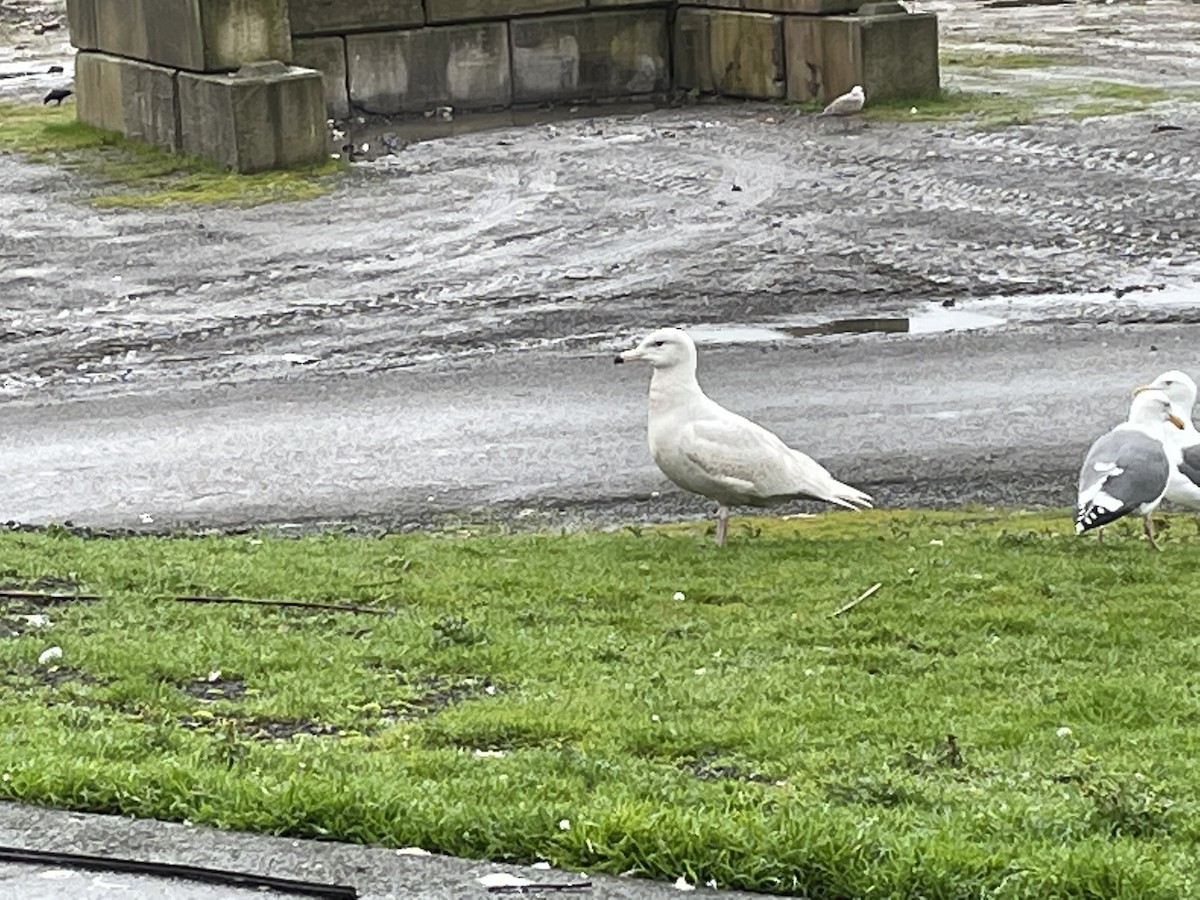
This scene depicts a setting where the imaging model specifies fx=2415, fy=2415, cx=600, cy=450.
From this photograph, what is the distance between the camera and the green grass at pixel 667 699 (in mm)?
5605

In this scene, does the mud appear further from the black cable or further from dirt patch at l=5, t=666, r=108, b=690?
the black cable

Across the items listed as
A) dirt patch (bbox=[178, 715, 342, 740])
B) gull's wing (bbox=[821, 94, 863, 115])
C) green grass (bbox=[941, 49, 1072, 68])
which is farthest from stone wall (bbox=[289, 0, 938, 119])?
dirt patch (bbox=[178, 715, 342, 740])

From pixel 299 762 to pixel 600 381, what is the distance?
328 inches

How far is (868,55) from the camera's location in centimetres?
2522

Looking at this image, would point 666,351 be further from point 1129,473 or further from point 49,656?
point 49,656

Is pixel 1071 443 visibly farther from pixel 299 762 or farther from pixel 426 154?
pixel 426 154

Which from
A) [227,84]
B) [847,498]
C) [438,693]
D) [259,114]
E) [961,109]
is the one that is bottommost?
[847,498]

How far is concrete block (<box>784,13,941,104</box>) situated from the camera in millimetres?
25266

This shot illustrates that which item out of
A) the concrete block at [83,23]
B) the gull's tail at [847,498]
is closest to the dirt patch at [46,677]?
the gull's tail at [847,498]

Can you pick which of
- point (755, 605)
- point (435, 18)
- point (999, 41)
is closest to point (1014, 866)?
point (755, 605)

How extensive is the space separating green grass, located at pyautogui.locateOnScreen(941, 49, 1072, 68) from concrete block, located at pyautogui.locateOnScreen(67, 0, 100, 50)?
1081 cm

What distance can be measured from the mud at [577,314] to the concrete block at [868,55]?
2.71 ft

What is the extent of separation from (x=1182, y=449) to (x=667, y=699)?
4.39 meters

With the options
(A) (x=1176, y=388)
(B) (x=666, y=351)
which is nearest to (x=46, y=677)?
(B) (x=666, y=351)
